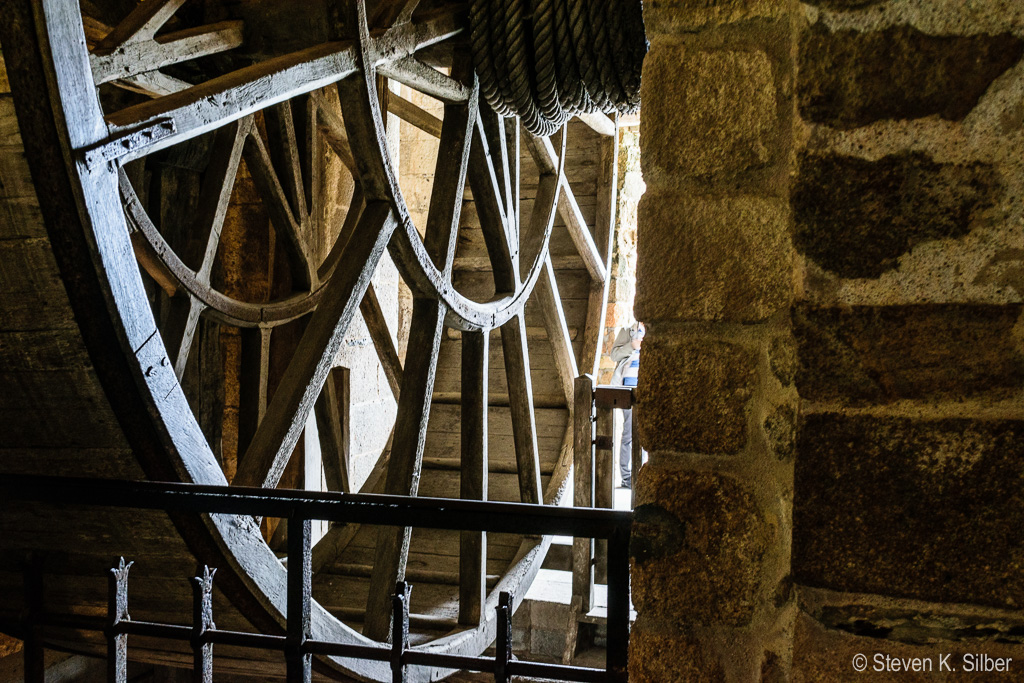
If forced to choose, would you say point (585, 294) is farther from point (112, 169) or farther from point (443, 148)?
point (112, 169)

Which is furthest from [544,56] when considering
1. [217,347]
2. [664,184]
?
[217,347]

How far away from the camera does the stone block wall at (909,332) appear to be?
977 mm

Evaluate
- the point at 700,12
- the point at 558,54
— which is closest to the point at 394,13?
the point at 558,54

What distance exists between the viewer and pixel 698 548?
1110mm

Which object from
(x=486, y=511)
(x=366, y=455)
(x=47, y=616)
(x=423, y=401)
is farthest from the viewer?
(x=366, y=455)

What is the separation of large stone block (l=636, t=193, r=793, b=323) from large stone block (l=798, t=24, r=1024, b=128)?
142mm

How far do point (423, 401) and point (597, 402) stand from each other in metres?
1.47

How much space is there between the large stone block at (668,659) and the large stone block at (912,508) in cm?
18

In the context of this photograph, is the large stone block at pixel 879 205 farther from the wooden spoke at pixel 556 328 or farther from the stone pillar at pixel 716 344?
the wooden spoke at pixel 556 328

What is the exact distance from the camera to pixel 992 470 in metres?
0.98

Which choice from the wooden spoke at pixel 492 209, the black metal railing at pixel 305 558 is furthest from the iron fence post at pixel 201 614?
the wooden spoke at pixel 492 209

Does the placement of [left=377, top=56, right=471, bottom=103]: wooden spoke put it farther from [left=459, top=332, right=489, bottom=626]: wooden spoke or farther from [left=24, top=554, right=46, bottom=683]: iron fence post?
[left=24, top=554, right=46, bottom=683]: iron fence post

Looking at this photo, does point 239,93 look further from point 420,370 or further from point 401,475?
point 401,475

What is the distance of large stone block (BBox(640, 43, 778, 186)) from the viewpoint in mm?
1071
